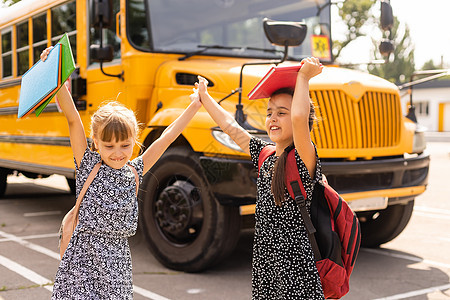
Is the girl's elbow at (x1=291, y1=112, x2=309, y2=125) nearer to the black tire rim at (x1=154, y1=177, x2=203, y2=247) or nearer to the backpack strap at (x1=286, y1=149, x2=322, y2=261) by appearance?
the backpack strap at (x1=286, y1=149, x2=322, y2=261)

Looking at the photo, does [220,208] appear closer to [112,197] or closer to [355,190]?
[355,190]

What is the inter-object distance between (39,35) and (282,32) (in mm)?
3276

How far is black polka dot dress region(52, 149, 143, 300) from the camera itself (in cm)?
219

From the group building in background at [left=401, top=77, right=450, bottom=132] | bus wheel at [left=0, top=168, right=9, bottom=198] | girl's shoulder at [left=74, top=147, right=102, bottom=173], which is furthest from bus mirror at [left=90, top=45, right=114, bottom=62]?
building in background at [left=401, top=77, right=450, bottom=132]

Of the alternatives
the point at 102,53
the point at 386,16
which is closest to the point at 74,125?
the point at 102,53

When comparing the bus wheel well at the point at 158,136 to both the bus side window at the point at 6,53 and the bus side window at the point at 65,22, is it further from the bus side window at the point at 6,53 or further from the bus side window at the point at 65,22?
the bus side window at the point at 6,53

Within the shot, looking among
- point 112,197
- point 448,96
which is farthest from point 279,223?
point 448,96

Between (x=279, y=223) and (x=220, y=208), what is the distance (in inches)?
71.4

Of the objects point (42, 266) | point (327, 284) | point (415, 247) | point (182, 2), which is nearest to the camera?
point (327, 284)

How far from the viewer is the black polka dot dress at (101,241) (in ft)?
7.18

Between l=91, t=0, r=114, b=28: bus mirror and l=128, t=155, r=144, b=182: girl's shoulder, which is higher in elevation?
l=91, t=0, r=114, b=28: bus mirror

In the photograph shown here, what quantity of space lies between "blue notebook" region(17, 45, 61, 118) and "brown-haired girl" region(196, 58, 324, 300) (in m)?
0.81

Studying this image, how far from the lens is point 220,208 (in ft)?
13.3

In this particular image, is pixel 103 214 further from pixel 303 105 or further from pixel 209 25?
pixel 209 25
